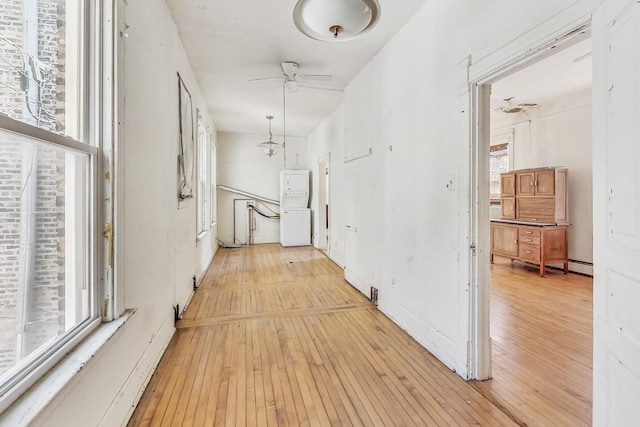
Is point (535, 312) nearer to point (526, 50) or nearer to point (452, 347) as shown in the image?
point (452, 347)

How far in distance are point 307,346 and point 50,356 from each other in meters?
1.67

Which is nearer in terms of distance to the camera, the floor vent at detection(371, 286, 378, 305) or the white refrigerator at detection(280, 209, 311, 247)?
the floor vent at detection(371, 286, 378, 305)

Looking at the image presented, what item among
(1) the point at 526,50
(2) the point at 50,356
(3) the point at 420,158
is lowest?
(2) the point at 50,356

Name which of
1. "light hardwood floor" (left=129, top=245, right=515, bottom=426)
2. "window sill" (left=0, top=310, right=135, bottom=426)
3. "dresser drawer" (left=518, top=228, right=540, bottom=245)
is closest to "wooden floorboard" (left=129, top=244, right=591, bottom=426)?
"light hardwood floor" (left=129, top=245, right=515, bottom=426)

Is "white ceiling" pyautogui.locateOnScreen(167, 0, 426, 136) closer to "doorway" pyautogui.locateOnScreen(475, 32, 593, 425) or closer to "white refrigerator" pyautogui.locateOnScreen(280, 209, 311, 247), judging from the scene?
"doorway" pyautogui.locateOnScreen(475, 32, 593, 425)

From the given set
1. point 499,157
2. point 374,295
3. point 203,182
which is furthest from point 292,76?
point 499,157

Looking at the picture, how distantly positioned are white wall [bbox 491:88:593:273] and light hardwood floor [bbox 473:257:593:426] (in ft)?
2.92

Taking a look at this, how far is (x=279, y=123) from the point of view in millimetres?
6410

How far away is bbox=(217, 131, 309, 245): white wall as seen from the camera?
733cm

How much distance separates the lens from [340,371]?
6.66ft

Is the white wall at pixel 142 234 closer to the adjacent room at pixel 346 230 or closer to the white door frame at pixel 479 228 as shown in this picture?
the adjacent room at pixel 346 230

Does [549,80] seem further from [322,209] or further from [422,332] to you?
[322,209]

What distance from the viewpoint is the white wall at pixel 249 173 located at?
733cm

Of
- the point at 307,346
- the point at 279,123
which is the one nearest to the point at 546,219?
the point at 307,346
